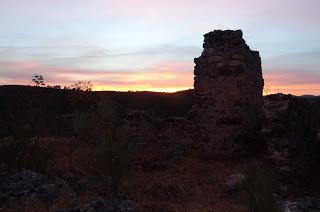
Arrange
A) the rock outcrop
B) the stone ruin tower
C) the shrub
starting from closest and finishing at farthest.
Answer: the shrub < the rock outcrop < the stone ruin tower

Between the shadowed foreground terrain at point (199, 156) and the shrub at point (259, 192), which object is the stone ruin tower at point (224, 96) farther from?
the shrub at point (259, 192)

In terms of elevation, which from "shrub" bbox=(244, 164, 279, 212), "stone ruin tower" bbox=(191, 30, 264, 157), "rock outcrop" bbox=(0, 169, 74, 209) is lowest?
"rock outcrop" bbox=(0, 169, 74, 209)

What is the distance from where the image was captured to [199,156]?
45.5 feet

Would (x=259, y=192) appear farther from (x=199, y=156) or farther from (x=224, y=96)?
(x=199, y=156)

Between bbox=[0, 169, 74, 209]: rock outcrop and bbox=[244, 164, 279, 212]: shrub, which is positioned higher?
bbox=[244, 164, 279, 212]: shrub

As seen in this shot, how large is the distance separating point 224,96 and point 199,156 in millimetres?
1807

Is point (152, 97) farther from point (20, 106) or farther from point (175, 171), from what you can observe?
point (175, 171)

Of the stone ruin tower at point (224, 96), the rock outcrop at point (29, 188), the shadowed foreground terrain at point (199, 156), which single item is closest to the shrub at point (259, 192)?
the shadowed foreground terrain at point (199, 156)

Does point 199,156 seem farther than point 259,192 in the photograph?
Yes

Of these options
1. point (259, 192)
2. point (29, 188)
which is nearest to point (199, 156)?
point (29, 188)

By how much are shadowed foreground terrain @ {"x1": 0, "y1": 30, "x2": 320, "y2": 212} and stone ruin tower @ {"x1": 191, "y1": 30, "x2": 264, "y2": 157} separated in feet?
0.09

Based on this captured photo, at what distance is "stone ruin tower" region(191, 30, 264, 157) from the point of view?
13.5 metres

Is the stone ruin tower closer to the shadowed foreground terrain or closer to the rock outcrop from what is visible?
the shadowed foreground terrain

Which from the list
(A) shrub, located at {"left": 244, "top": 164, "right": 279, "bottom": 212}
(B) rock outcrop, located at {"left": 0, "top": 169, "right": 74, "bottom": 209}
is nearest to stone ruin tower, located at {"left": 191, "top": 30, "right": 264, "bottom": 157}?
(B) rock outcrop, located at {"left": 0, "top": 169, "right": 74, "bottom": 209}
